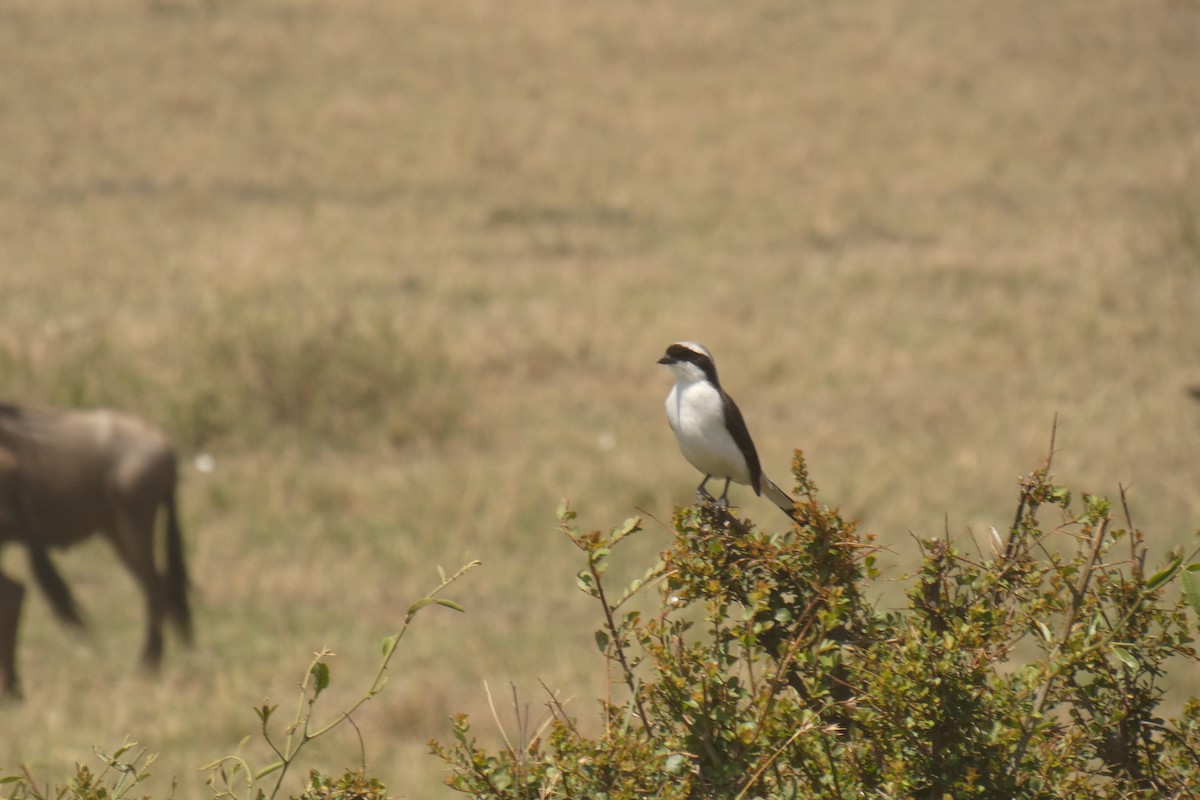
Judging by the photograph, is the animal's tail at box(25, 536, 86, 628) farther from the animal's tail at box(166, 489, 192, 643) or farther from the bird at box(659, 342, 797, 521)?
the bird at box(659, 342, 797, 521)

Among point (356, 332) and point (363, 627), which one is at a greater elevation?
point (356, 332)

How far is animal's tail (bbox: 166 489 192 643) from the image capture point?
9125mm

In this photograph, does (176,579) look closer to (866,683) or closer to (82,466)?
(82,466)

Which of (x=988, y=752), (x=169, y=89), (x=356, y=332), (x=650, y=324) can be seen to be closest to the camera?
(x=988, y=752)

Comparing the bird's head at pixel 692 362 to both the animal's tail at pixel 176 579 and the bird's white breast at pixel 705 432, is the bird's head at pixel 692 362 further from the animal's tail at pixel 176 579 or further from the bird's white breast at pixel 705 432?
the animal's tail at pixel 176 579

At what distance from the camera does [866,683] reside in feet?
7.18

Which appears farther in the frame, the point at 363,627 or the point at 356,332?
the point at 356,332

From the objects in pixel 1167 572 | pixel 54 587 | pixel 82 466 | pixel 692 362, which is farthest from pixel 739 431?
pixel 82 466

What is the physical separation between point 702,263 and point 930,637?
17720mm

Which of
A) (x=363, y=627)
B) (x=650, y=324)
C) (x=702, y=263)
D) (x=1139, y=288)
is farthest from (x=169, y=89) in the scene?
(x=363, y=627)

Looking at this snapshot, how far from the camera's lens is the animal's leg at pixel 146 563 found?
29.6 feet

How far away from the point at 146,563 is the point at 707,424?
6.63 m

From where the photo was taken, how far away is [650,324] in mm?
16516

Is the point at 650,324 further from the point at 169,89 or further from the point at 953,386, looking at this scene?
the point at 169,89
